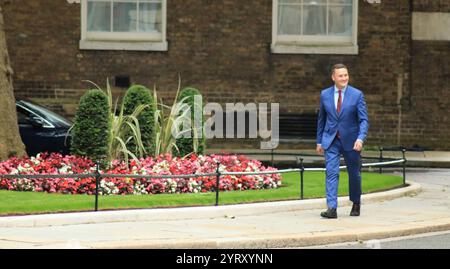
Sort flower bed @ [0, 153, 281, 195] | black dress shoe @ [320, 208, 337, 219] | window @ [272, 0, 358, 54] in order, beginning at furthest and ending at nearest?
window @ [272, 0, 358, 54] → flower bed @ [0, 153, 281, 195] → black dress shoe @ [320, 208, 337, 219]

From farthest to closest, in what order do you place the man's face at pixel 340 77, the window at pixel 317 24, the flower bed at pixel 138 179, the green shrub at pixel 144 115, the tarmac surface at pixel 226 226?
the window at pixel 317 24, the green shrub at pixel 144 115, the flower bed at pixel 138 179, the man's face at pixel 340 77, the tarmac surface at pixel 226 226

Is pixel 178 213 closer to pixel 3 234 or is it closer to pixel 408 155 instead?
pixel 3 234

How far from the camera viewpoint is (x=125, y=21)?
26219mm

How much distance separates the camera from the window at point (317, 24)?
2628 cm

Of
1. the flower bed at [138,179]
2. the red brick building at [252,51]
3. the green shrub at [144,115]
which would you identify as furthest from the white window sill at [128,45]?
the flower bed at [138,179]

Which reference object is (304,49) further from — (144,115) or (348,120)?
(348,120)

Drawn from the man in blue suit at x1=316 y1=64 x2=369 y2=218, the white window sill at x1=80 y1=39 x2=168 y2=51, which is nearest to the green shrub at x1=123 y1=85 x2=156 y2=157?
the man in blue suit at x1=316 y1=64 x2=369 y2=218

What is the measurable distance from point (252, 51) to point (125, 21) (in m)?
3.06

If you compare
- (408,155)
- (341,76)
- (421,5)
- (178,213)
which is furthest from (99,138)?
(421,5)

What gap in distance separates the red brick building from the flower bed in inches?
384

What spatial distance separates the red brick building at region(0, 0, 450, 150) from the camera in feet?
85.0

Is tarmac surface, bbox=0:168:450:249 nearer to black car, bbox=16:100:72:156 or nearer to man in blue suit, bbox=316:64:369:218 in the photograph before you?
man in blue suit, bbox=316:64:369:218

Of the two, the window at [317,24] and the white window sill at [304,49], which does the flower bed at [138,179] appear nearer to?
the white window sill at [304,49]

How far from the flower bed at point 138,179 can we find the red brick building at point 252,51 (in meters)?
9.75
